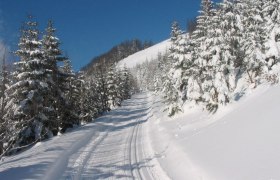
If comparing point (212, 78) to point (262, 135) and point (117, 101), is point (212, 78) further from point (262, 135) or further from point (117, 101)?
point (117, 101)

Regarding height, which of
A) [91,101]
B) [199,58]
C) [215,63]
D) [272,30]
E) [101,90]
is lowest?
[91,101]

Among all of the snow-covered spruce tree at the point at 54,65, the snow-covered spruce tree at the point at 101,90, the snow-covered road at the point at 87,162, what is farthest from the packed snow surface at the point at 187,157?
the snow-covered spruce tree at the point at 101,90

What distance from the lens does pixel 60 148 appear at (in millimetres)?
19094

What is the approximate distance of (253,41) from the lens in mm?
29891

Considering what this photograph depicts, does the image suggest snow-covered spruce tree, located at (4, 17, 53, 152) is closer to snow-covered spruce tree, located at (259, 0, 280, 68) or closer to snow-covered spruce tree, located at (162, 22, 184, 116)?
snow-covered spruce tree, located at (162, 22, 184, 116)

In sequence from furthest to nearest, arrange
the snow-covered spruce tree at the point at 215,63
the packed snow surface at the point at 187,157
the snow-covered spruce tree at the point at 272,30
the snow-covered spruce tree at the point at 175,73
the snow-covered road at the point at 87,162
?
1. the snow-covered spruce tree at the point at 175,73
2. the snow-covered spruce tree at the point at 272,30
3. the snow-covered spruce tree at the point at 215,63
4. the snow-covered road at the point at 87,162
5. the packed snow surface at the point at 187,157

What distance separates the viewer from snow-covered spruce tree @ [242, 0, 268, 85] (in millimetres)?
29406

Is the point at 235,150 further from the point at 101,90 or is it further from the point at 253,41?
the point at 101,90

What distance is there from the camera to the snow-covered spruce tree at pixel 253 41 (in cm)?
2941

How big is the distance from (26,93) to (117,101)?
4355cm

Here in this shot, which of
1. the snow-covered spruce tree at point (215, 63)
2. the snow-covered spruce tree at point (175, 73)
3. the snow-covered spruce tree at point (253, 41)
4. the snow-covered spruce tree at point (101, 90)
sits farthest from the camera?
the snow-covered spruce tree at point (101, 90)

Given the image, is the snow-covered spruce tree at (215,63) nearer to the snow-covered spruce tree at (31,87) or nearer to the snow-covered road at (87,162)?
the snow-covered road at (87,162)

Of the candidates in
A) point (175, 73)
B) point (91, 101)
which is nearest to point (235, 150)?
point (175, 73)

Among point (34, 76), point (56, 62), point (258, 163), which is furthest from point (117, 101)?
point (258, 163)
